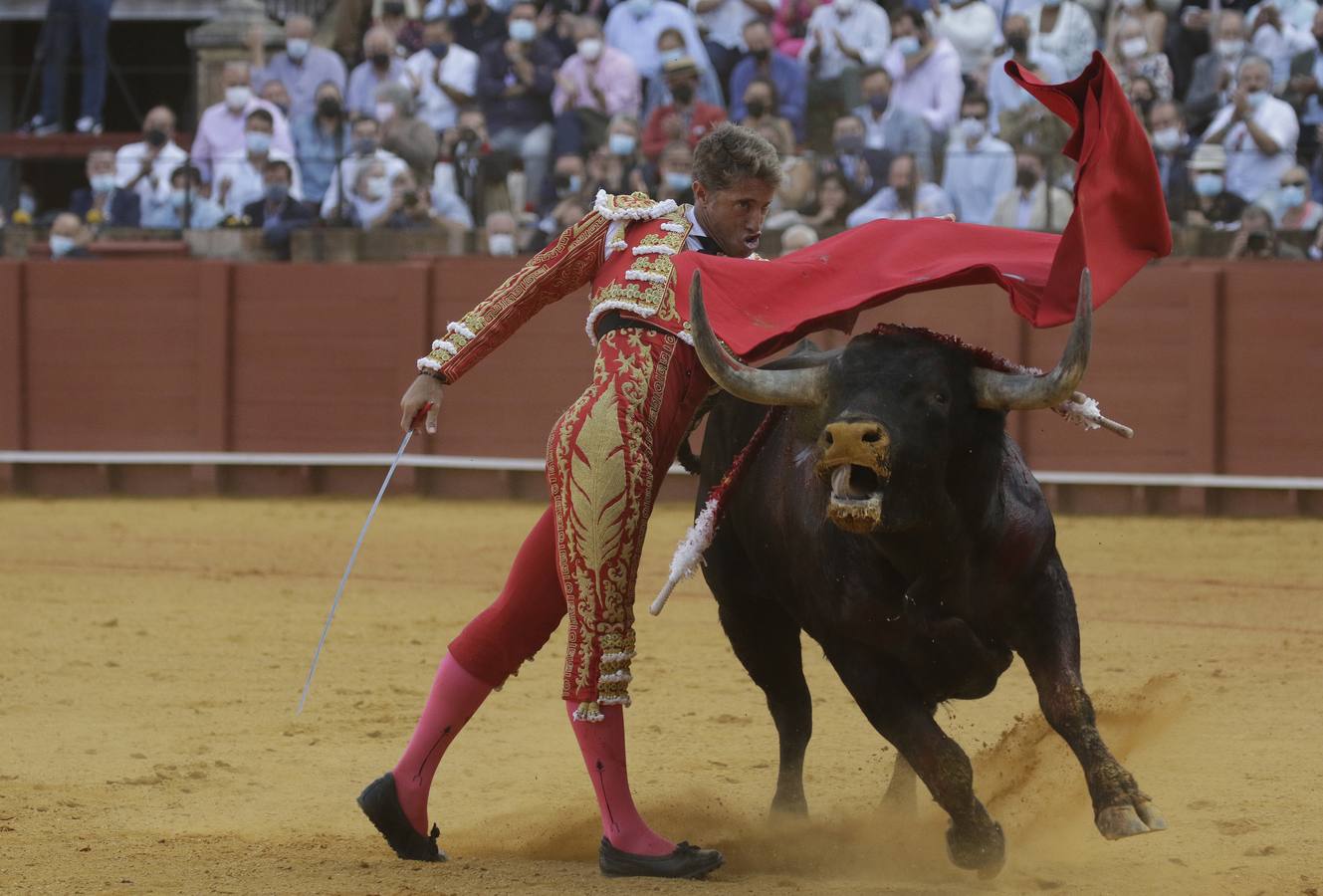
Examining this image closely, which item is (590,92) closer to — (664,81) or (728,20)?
(664,81)

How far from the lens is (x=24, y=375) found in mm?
10234

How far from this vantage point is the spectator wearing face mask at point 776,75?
988cm

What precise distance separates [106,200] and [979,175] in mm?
5110

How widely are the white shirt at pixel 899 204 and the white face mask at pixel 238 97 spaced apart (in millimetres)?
3748

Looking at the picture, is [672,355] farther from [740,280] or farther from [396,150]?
[396,150]

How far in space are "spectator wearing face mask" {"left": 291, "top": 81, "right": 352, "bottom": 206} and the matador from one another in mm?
7334

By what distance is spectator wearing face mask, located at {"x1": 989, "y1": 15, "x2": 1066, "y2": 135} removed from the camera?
9.46 m

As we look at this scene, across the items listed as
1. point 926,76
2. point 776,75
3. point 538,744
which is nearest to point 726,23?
point 776,75

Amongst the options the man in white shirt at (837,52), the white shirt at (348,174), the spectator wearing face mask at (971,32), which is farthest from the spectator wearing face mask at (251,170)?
the spectator wearing face mask at (971,32)

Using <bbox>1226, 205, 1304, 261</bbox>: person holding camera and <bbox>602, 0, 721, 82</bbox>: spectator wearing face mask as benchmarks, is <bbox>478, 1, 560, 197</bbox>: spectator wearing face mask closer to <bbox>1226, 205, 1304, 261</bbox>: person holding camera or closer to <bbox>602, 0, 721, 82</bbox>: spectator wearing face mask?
<bbox>602, 0, 721, 82</bbox>: spectator wearing face mask

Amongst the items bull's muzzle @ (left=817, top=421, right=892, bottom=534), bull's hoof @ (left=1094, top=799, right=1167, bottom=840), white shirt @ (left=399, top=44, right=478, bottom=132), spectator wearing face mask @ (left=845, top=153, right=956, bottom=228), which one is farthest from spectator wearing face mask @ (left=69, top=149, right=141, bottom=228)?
bull's hoof @ (left=1094, top=799, right=1167, bottom=840)

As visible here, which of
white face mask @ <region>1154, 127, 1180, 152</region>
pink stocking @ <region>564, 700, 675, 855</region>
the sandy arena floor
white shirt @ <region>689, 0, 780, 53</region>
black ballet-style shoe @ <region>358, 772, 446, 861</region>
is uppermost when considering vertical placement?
white shirt @ <region>689, 0, 780, 53</region>

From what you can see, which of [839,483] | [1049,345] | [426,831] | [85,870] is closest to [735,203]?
[839,483]

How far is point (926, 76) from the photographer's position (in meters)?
9.64
